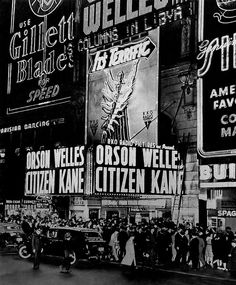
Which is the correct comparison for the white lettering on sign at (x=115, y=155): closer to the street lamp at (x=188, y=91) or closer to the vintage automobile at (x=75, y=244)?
the street lamp at (x=188, y=91)

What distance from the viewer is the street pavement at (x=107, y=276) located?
478 inches

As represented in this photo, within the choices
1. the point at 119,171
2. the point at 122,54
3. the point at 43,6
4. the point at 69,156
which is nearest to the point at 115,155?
the point at 119,171

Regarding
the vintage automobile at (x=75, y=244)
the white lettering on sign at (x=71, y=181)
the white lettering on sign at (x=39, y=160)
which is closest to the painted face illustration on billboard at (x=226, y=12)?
the white lettering on sign at (x=71, y=181)

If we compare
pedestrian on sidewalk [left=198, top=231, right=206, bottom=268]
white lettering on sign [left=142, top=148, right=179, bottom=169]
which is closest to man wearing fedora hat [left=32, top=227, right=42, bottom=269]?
white lettering on sign [left=142, top=148, right=179, bottom=169]

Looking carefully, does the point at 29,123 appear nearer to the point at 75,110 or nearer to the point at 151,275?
the point at 75,110

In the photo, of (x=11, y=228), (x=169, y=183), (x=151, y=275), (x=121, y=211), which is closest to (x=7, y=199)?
(x=11, y=228)

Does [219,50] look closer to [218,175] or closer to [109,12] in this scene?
[218,175]

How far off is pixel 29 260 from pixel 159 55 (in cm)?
786

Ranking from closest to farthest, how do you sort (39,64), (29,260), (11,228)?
(29,260), (11,228), (39,64)

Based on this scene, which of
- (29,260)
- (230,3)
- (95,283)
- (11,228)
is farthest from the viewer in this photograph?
(11,228)

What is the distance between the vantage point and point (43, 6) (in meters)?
21.1

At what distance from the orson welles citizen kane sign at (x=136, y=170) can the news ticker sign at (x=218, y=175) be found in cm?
97

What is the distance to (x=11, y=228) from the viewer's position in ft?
62.2

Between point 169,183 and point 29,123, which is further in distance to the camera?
point 29,123
